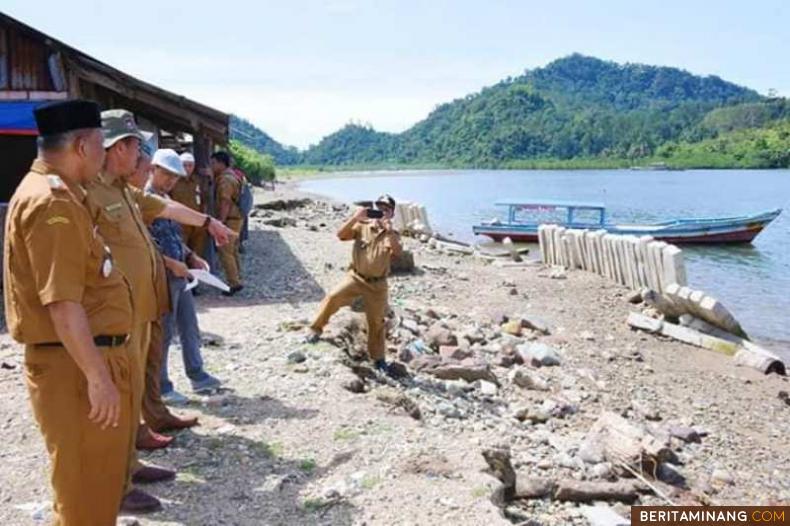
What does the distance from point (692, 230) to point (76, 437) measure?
973 inches

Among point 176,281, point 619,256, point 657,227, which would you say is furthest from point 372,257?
point 657,227

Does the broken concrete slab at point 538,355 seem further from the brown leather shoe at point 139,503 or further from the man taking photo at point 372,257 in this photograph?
the brown leather shoe at point 139,503

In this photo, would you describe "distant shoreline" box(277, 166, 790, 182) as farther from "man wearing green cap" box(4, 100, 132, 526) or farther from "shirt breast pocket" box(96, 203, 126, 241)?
"man wearing green cap" box(4, 100, 132, 526)

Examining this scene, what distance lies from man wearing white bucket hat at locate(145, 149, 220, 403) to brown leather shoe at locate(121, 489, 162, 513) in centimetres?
142

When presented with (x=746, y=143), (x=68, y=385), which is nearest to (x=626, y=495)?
(x=68, y=385)

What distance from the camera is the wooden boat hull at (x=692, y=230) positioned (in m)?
25.0

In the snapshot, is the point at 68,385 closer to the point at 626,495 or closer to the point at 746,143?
the point at 626,495

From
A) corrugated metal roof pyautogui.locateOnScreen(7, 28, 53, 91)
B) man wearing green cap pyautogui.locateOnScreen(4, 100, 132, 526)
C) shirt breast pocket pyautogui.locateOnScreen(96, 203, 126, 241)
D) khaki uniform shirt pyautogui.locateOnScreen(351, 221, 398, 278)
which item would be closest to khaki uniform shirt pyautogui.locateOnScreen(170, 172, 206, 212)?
corrugated metal roof pyautogui.locateOnScreen(7, 28, 53, 91)

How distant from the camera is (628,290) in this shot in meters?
15.2

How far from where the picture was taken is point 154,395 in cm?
505

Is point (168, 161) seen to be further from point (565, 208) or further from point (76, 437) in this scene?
point (565, 208)

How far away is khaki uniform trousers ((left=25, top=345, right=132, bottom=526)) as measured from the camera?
115 inches

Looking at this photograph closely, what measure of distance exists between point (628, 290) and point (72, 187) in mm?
13653

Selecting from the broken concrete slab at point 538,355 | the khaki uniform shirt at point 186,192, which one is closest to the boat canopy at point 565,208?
the broken concrete slab at point 538,355
